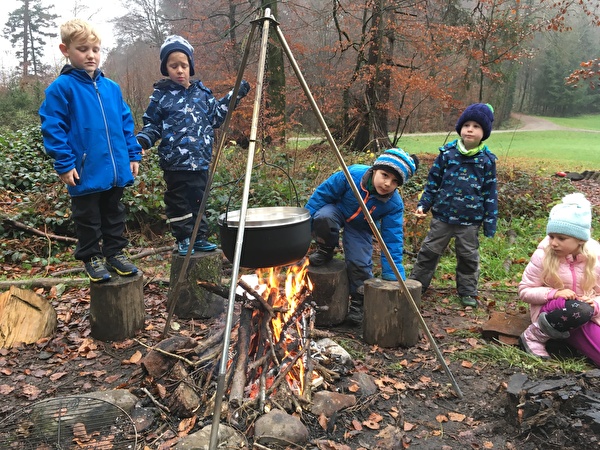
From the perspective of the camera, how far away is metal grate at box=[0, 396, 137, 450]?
2183 millimetres

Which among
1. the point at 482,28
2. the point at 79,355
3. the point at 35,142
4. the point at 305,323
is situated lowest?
the point at 79,355

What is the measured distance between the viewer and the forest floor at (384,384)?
233 cm

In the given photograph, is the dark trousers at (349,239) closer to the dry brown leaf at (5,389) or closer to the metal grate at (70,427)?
the metal grate at (70,427)

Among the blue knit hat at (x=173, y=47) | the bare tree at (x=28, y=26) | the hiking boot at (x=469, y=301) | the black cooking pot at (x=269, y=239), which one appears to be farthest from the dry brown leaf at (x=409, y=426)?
the bare tree at (x=28, y=26)

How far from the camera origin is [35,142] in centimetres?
922

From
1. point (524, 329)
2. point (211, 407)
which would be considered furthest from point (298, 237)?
point (524, 329)

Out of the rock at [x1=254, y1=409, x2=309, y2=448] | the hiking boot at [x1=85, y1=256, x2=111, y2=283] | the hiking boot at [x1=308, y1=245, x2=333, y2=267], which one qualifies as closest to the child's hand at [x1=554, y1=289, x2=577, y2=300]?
the hiking boot at [x1=308, y1=245, x2=333, y2=267]

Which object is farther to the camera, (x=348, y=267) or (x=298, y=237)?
(x=348, y=267)

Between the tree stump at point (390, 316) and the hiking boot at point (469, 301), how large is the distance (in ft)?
3.57

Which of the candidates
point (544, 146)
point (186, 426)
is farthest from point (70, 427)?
point (544, 146)

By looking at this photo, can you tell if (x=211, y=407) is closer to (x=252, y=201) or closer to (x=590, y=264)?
(x=590, y=264)

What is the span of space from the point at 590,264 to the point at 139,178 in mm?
5919

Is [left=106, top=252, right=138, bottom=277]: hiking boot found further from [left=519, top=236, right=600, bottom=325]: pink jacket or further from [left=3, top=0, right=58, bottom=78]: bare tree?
[left=3, top=0, right=58, bottom=78]: bare tree

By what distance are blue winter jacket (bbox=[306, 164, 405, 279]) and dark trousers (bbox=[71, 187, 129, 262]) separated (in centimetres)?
165
